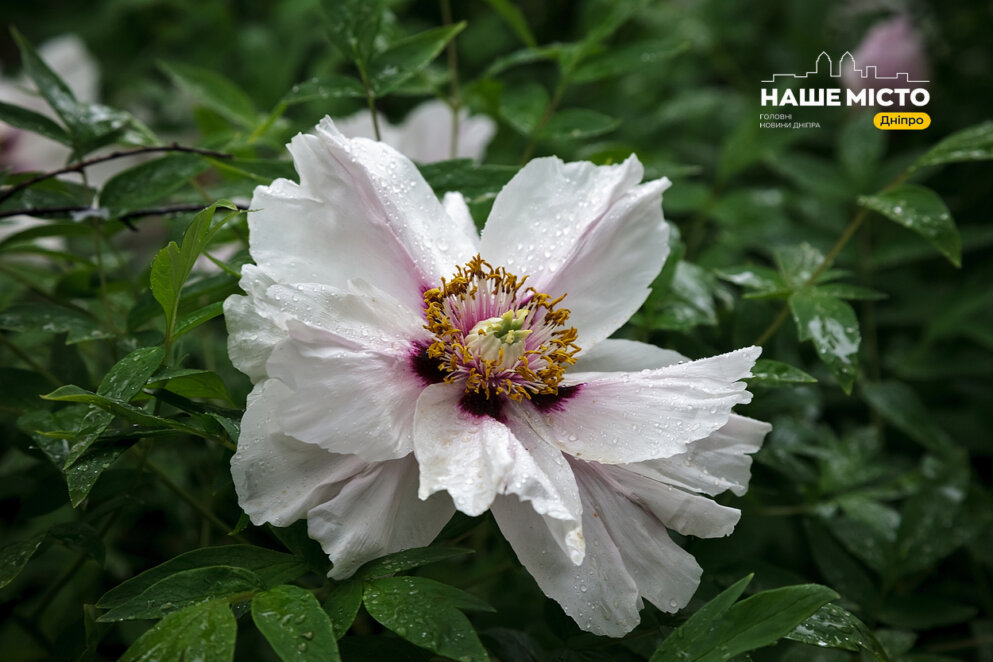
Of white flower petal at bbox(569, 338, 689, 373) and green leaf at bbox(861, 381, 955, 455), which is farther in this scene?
green leaf at bbox(861, 381, 955, 455)

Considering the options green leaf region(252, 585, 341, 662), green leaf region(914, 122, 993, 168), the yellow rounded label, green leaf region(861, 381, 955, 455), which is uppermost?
green leaf region(914, 122, 993, 168)

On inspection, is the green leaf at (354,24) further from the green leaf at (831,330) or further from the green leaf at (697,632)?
the green leaf at (697,632)

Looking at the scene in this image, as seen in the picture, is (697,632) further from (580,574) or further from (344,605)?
(344,605)

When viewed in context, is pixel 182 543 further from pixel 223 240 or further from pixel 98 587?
pixel 223 240

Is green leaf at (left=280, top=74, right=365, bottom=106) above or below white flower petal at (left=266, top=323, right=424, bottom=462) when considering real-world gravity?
above

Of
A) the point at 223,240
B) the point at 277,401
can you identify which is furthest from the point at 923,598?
the point at 223,240

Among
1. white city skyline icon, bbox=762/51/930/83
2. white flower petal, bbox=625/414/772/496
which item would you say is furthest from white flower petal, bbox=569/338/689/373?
white city skyline icon, bbox=762/51/930/83

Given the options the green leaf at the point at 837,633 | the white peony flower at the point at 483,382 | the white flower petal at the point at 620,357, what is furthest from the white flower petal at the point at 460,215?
the green leaf at the point at 837,633

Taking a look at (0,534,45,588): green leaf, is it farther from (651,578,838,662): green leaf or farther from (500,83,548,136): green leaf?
(500,83,548,136): green leaf
